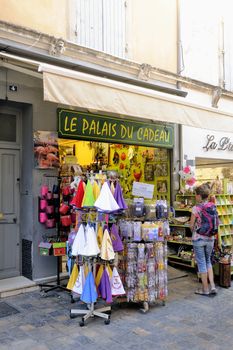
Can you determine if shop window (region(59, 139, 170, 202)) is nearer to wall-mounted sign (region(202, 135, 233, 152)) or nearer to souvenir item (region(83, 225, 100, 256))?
wall-mounted sign (region(202, 135, 233, 152))

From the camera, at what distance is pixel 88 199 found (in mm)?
4898

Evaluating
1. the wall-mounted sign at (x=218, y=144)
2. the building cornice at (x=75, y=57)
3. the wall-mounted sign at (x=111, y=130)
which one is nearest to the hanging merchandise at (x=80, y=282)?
the wall-mounted sign at (x=111, y=130)

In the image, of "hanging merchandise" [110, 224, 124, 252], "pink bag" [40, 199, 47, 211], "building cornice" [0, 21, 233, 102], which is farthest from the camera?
"pink bag" [40, 199, 47, 211]

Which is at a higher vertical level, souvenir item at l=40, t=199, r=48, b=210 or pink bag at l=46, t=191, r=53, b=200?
pink bag at l=46, t=191, r=53, b=200

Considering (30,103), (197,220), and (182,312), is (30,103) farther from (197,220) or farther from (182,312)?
(182,312)

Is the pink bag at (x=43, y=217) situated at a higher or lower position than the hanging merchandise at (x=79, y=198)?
lower

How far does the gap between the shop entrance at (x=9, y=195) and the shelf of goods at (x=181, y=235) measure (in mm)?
3203

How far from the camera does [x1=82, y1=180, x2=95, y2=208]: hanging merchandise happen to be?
4.88 m

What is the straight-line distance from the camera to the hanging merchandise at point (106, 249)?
4.85m

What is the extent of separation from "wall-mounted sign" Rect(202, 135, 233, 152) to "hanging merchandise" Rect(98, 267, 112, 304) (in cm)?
563

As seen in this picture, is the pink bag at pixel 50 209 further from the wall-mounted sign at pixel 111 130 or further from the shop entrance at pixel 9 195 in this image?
the wall-mounted sign at pixel 111 130

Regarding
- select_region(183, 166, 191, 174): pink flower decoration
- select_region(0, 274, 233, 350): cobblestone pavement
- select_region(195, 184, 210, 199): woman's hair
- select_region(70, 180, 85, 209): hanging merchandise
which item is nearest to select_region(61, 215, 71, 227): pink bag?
select_region(0, 274, 233, 350): cobblestone pavement

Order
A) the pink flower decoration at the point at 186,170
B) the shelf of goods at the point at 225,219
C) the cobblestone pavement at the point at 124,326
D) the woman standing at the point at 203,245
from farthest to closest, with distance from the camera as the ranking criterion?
the pink flower decoration at the point at 186,170
the shelf of goods at the point at 225,219
the woman standing at the point at 203,245
the cobblestone pavement at the point at 124,326

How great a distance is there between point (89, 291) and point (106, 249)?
0.60 metres
